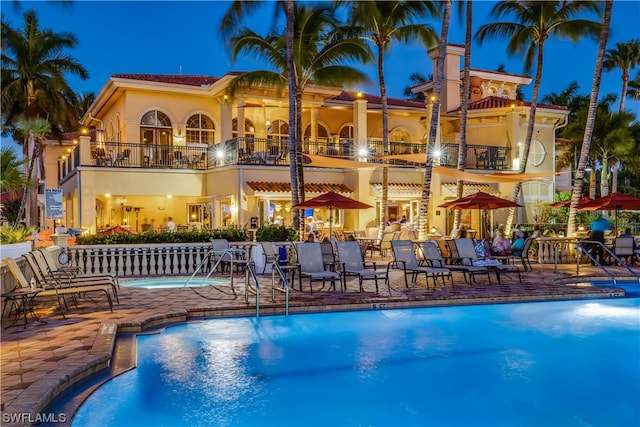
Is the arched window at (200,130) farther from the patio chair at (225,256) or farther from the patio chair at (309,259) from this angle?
the patio chair at (309,259)

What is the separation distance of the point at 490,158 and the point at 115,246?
20730mm

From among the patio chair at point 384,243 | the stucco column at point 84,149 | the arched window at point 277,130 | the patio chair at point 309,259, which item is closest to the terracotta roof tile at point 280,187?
the arched window at point 277,130

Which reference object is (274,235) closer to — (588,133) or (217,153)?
(217,153)

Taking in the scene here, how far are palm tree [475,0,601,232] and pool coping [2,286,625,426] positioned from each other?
1313 centimetres

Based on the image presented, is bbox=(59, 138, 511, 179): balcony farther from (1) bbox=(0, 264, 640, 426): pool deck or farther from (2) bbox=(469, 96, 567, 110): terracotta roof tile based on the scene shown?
(1) bbox=(0, 264, 640, 426): pool deck

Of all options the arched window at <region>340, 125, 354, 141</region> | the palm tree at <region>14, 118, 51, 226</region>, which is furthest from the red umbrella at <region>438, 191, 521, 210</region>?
the palm tree at <region>14, 118, 51, 226</region>

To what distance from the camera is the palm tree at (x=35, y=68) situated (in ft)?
103

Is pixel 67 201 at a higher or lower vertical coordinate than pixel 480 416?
higher

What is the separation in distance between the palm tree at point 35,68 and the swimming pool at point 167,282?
72.8ft

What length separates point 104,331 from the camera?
8023mm

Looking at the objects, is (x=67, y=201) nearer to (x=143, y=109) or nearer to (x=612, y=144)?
(x=143, y=109)

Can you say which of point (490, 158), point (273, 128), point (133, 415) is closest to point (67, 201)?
point (273, 128)

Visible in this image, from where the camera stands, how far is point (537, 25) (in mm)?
23422

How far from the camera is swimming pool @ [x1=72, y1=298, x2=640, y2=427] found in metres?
5.88
